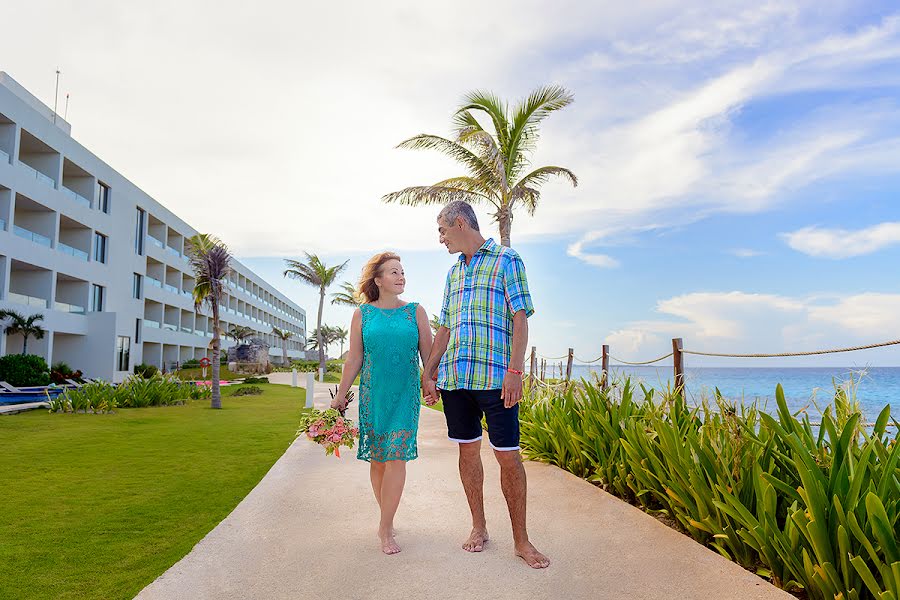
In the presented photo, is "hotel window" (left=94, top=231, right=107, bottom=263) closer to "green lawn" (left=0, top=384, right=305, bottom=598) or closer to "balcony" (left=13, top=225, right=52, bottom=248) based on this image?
"balcony" (left=13, top=225, right=52, bottom=248)

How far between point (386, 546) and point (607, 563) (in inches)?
49.8

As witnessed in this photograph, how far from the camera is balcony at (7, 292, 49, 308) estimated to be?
75.2 ft

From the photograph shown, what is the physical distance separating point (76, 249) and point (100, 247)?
2.51 meters

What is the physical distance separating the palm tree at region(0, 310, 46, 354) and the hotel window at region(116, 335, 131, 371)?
636 cm

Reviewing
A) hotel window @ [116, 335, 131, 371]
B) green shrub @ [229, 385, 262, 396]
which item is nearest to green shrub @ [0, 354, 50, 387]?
green shrub @ [229, 385, 262, 396]

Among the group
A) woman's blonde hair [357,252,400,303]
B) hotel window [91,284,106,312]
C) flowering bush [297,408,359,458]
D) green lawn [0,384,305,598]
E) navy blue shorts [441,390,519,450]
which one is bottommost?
green lawn [0,384,305,598]

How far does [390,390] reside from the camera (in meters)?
3.82

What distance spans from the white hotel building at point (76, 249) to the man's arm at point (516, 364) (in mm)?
24736

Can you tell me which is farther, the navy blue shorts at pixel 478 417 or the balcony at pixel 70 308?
the balcony at pixel 70 308

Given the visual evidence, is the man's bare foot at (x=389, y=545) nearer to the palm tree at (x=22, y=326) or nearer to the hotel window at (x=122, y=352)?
the palm tree at (x=22, y=326)

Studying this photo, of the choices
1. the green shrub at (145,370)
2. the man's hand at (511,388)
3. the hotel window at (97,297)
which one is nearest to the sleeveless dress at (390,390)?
the man's hand at (511,388)

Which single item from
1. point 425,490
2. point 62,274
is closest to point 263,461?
point 425,490

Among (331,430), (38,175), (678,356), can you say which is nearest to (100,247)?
(38,175)

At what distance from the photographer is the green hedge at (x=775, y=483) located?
2.73 m
